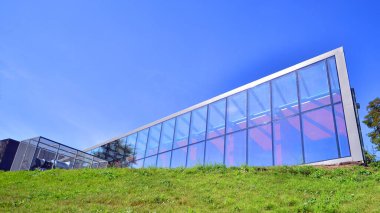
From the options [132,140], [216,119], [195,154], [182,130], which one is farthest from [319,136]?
[132,140]

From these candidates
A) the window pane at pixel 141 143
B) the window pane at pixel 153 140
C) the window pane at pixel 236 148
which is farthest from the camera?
the window pane at pixel 141 143

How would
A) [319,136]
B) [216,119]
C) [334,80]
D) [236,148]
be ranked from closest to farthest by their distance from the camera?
[319,136]
[334,80]
[236,148]
[216,119]

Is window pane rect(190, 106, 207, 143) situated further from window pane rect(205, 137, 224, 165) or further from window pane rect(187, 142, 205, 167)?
window pane rect(205, 137, 224, 165)

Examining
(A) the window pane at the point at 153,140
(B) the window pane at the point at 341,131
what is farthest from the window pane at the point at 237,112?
(A) the window pane at the point at 153,140

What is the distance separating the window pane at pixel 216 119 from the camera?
25581mm

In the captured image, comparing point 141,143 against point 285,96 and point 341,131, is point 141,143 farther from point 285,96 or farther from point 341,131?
point 341,131

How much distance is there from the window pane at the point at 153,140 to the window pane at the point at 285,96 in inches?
535

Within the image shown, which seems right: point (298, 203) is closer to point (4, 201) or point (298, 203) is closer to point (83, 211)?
point (83, 211)

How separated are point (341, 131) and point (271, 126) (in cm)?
477

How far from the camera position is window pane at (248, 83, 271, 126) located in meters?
22.3

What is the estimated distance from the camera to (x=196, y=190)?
11422 mm

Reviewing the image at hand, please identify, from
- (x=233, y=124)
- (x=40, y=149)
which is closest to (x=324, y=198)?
(x=233, y=124)

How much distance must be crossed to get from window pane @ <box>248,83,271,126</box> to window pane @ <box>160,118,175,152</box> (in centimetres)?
921

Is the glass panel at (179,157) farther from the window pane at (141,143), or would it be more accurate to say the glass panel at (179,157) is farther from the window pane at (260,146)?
the window pane at (260,146)
